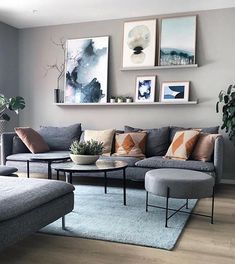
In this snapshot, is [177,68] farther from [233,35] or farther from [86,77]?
[86,77]

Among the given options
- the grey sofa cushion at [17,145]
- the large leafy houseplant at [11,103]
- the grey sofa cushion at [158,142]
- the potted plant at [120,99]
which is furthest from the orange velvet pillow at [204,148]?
the large leafy houseplant at [11,103]

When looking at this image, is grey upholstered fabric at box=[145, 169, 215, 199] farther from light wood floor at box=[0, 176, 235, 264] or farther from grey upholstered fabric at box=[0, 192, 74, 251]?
grey upholstered fabric at box=[0, 192, 74, 251]

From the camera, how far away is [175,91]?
4691mm

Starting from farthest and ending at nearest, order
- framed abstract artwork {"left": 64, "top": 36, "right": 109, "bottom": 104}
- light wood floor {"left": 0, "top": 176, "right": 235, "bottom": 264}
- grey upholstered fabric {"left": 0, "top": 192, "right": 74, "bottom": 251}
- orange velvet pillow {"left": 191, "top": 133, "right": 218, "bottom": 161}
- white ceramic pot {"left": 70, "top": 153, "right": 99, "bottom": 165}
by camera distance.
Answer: framed abstract artwork {"left": 64, "top": 36, "right": 109, "bottom": 104}, orange velvet pillow {"left": 191, "top": 133, "right": 218, "bottom": 161}, white ceramic pot {"left": 70, "top": 153, "right": 99, "bottom": 165}, light wood floor {"left": 0, "top": 176, "right": 235, "bottom": 264}, grey upholstered fabric {"left": 0, "top": 192, "right": 74, "bottom": 251}

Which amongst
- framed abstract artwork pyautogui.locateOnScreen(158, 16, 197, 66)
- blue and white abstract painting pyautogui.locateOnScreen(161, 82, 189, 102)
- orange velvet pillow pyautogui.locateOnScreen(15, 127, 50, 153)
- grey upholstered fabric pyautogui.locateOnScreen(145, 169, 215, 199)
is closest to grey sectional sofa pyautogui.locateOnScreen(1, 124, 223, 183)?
orange velvet pillow pyautogui.locateOnScreen(15, 127, 50, 153)

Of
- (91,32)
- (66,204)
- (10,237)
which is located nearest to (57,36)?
(91,32)

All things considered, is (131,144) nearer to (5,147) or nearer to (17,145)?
(17,145)

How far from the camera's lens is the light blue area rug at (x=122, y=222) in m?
2.43

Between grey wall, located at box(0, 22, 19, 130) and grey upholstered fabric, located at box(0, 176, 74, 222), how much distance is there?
322 centimetres

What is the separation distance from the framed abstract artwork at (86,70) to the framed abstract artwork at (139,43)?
34cm

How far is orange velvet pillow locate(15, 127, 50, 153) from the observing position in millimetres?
4457

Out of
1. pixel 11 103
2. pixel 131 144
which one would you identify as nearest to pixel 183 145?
pixel 131 144

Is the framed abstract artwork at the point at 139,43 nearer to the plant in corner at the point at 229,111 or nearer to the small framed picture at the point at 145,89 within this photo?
Result: the small framed picture at the point at 145,89

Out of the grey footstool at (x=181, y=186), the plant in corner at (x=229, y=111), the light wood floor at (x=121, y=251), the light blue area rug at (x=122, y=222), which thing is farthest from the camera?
the plant in corner at (x=229, y=111)
